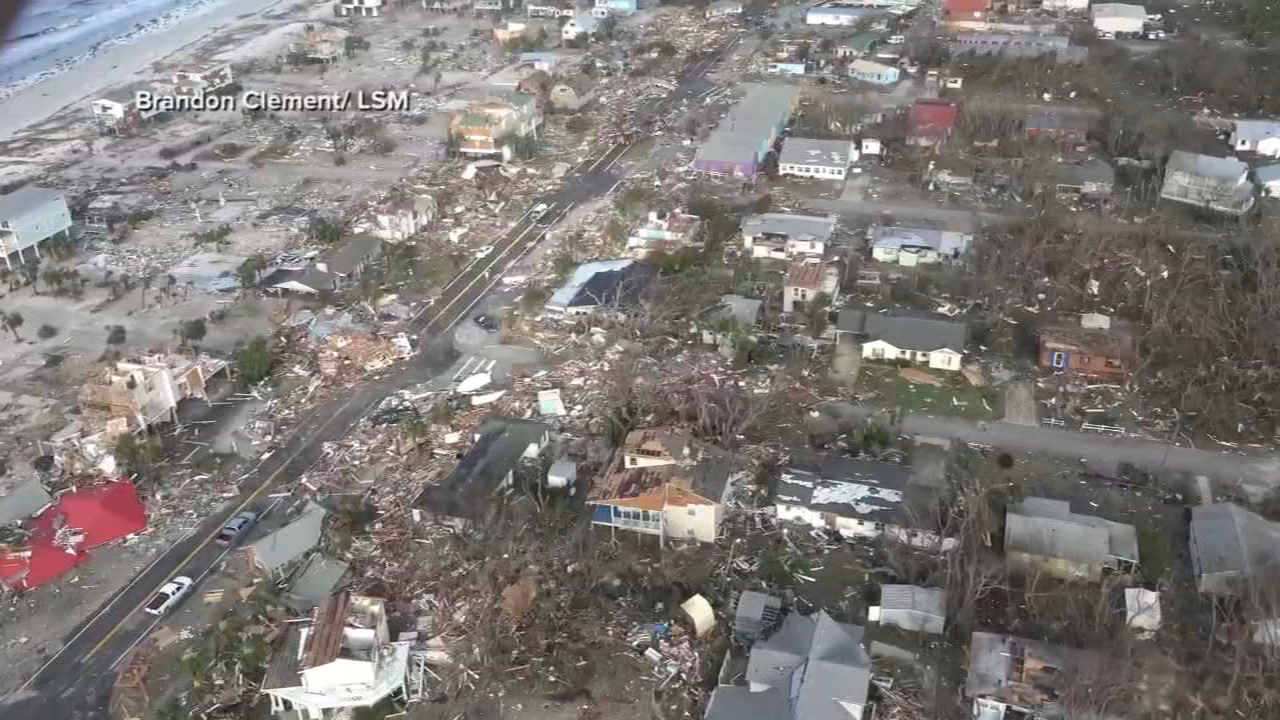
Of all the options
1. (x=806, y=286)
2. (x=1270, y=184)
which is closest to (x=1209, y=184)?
(x=1270, y=184)

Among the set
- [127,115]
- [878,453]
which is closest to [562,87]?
[127,115]

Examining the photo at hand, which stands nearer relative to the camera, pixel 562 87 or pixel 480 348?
pixel 480 348

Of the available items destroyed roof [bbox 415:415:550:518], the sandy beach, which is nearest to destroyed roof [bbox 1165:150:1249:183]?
destroyed roof [bbox 415:415:550:518]

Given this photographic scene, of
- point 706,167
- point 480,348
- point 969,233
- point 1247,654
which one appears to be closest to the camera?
point 1247,654

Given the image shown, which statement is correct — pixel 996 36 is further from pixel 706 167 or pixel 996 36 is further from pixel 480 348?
pixel 480 348

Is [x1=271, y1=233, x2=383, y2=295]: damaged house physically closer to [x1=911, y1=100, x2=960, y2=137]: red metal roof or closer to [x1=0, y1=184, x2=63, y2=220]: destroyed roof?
[x1=0, y1=184, x2=63, y2=220]: destroyed roof

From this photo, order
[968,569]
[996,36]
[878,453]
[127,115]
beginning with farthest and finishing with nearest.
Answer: [996,36] < [127,115] < [878,453] < [968,569]

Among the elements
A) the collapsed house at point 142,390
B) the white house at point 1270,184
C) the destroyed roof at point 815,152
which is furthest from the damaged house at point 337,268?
the white house at point 1270,184

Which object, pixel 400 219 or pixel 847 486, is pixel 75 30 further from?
pixel 847 486
